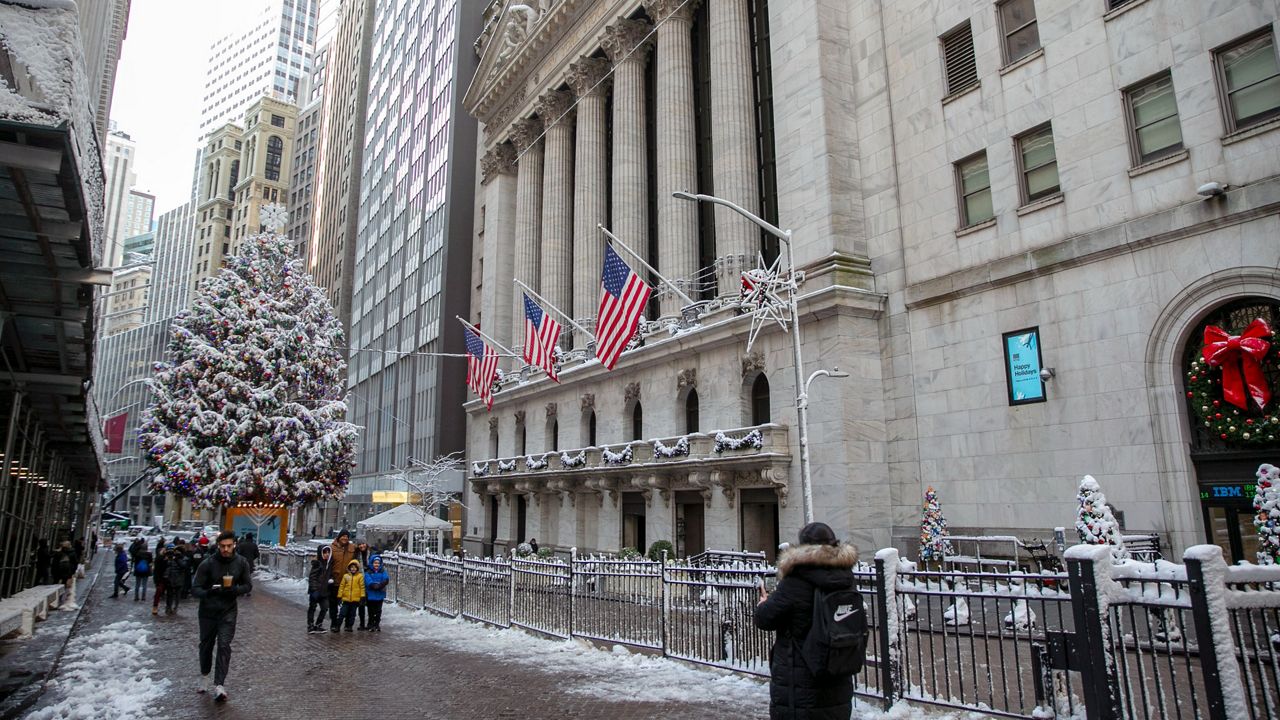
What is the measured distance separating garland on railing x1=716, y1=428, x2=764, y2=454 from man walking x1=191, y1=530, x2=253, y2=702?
17.9 m

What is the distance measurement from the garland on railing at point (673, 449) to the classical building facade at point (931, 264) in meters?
A: 0.11

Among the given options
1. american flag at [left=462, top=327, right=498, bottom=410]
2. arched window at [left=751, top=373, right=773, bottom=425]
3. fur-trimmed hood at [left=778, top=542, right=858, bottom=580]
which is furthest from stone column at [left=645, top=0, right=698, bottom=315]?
fur-trimmed hood at [left=778, top=542, right=858, bottom=580]

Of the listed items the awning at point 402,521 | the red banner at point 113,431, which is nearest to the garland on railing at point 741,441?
the awning at point 402,521

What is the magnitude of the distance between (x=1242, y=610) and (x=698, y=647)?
7.15m

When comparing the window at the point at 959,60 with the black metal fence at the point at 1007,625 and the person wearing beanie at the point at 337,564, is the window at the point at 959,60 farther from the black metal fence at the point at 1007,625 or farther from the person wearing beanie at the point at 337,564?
the person wearing beanie at the point at 337,564

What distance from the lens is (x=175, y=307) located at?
520 feet

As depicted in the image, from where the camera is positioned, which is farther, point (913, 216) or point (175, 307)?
point (175, 307)

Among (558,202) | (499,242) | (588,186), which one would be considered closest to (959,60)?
(588,186)

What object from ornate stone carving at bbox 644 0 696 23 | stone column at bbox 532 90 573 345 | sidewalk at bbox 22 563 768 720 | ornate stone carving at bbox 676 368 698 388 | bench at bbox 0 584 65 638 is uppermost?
ornate stone carving at bbox 644 0 696 23

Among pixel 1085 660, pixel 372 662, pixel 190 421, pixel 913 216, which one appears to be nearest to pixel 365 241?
pixel 190 421

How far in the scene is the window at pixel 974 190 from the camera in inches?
886

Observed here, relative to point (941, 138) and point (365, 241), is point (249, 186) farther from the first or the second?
point (941, 138)

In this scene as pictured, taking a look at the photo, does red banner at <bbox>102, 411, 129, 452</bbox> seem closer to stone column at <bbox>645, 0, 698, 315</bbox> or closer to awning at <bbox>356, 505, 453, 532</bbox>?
awning at <bbox>356, 505, 453, 532</bbox>

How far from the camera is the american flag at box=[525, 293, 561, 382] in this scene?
2847 centimetres
